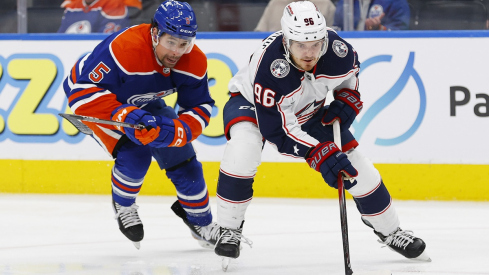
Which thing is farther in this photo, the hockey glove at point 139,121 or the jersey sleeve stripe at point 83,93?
the jersey sleeve stripe at point 83,93

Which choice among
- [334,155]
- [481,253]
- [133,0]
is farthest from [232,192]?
[133,0]

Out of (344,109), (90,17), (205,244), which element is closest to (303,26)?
(344,109)

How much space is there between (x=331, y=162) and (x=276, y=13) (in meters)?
2.35

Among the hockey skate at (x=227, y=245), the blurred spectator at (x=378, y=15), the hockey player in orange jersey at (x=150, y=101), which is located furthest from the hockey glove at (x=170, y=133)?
the blurred spectator at (x=378, y=15)

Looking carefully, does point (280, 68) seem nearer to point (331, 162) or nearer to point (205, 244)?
point (331, 162)

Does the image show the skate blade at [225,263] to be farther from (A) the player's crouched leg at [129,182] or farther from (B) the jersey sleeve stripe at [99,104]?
(B) the jersey sleeve stripe at [99,104]

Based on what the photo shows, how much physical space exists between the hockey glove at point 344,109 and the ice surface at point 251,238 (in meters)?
0.56

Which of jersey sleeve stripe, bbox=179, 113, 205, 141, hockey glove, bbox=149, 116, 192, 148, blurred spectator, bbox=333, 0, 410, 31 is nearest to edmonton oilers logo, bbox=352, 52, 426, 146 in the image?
blurred spectator, bbox=333, 0, 410, 31

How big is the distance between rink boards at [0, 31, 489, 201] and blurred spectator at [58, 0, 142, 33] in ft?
0.25

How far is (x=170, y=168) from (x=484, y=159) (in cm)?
225

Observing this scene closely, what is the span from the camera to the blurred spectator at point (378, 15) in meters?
5.03

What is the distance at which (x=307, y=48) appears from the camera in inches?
114

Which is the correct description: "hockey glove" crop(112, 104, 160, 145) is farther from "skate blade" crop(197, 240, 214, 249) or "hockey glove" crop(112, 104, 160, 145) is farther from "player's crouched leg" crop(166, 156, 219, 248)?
"skate blade" crop(197, 240, 214, 249)

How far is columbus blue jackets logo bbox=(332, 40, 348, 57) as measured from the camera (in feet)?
10.0
